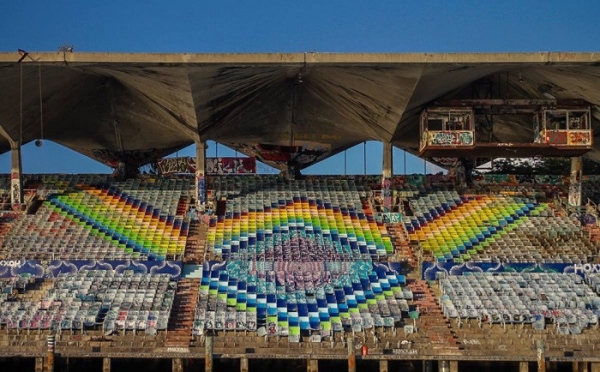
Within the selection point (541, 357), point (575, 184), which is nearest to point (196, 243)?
point (541, 357)

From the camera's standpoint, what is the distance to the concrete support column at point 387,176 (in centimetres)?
5184

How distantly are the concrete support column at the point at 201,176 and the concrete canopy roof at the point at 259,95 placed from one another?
833mm

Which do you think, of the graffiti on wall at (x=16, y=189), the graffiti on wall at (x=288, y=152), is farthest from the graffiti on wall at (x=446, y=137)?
the graffiti on wall at (x=16, y=189)

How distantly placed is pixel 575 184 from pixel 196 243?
905 inches

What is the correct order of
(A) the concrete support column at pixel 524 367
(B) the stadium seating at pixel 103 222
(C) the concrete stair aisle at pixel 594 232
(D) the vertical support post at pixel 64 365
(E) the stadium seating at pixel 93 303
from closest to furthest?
1. (A) the concrete support column at pixel 524 367
2. (D) the vertical support post at pixel 64 365
3. (E) the stadium seating at pixel 93 303
4. (B) the stadium seating at pixel 103 222
5. (C) the concrete stair aisle at pixel 594 232

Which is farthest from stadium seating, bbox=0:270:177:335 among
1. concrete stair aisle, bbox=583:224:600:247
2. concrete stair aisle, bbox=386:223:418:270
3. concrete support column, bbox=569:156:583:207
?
concrete support column, bbox=569:156:583:207

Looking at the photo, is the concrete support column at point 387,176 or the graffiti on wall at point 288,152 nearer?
the concrete support column at point 387,176

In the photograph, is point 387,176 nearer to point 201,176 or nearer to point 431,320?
point 201,176

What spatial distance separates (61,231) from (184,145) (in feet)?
41.7

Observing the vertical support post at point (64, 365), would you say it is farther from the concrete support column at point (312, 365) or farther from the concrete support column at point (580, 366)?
the concrete support column at point (580, 366)

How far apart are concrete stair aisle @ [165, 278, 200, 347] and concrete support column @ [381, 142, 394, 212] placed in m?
14.1

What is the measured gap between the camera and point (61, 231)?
47500mm

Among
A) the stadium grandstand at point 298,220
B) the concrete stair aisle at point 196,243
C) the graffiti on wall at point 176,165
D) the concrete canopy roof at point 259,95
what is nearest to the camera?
the stadium grandstand at point 298,220

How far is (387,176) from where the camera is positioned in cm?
5216
